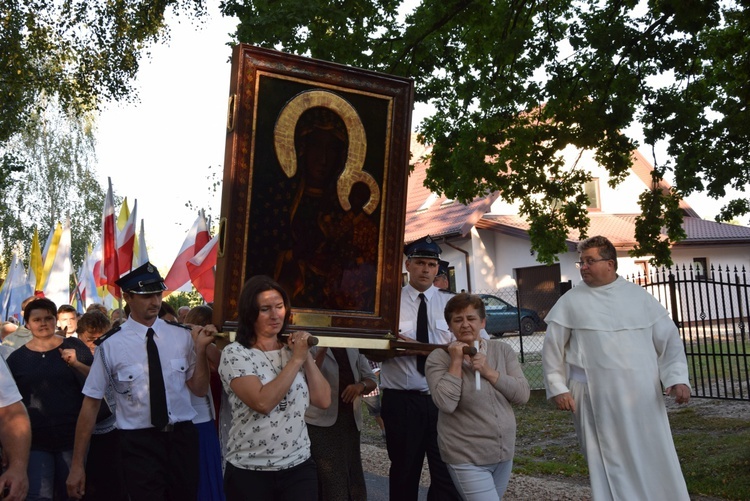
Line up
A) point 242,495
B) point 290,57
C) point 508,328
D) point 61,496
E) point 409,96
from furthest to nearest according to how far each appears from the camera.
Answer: point 508,328, point 61,496, point 409,96, point 290,57, point 242,495

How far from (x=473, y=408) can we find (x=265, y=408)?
1.58 metres

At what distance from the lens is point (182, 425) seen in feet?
19.3

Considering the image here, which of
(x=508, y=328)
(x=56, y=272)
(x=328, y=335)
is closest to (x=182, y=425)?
(x=328, y=335)

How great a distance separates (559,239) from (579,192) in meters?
0.79

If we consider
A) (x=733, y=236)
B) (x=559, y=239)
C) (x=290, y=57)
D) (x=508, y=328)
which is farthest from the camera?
(x=733, y=236)

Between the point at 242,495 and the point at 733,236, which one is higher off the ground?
the point at 733,236

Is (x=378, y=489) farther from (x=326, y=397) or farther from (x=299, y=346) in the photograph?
(x=299, y=346)

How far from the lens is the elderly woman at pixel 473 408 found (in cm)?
543

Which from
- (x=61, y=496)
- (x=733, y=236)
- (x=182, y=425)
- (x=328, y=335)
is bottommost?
(x=61, y=496)

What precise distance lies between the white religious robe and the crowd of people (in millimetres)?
10

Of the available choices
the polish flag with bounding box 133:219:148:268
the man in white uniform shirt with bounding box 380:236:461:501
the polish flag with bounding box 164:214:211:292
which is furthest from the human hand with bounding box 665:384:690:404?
the polish flag with bounding box 133:219:148:268

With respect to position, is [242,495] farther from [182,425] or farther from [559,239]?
[559,239]

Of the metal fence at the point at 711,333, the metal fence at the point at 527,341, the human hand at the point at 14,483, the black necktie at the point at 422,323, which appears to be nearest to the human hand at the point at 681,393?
the black necktie at the point at 422,323

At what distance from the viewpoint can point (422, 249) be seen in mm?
6879
